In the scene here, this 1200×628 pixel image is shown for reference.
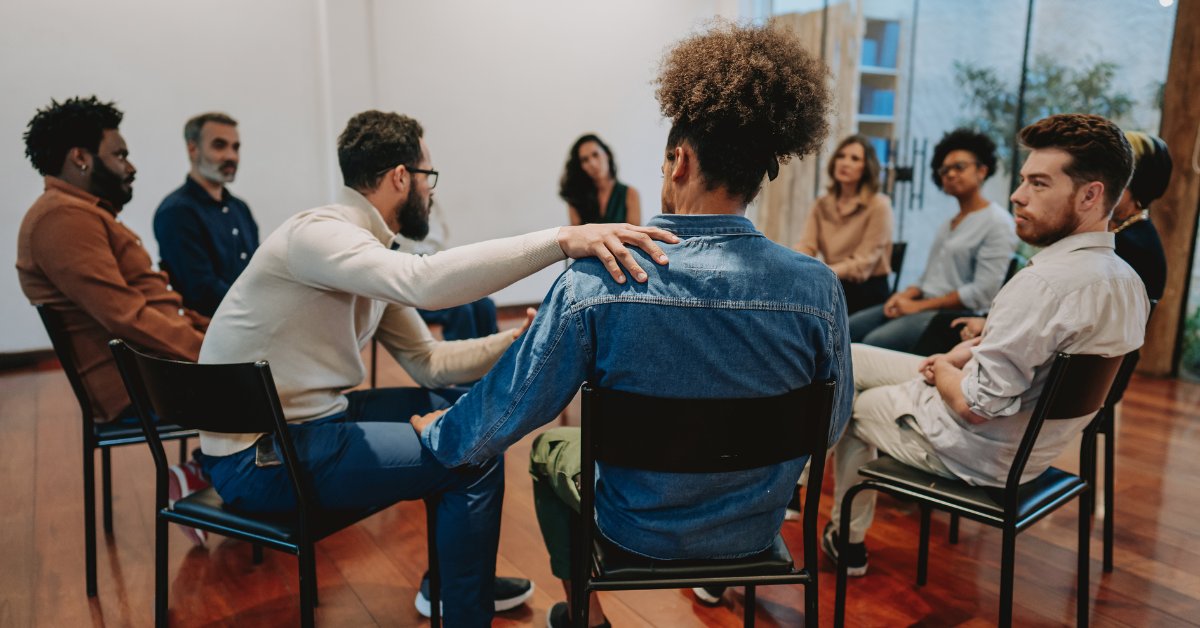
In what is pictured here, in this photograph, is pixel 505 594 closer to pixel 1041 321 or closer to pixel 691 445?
pixel 691 445

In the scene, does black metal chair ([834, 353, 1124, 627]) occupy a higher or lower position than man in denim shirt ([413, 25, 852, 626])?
lower

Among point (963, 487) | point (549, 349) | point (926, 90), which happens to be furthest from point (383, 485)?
point (926, 90)

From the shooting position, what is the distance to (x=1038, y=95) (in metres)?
4.99

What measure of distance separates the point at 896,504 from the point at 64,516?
2.74 metres

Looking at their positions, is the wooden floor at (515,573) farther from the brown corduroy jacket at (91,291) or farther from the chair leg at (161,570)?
the brown corduroy jacket at (91,291)

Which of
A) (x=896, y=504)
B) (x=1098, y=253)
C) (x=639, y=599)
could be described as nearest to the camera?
(x=1098, y=253)

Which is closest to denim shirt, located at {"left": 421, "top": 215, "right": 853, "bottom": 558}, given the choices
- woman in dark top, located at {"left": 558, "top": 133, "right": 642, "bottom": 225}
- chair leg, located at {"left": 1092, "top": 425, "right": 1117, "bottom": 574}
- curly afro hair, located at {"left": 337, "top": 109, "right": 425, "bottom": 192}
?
curly afro hair, located at {"left": 337, "top": 109, "right": 425, "bottom": 192}

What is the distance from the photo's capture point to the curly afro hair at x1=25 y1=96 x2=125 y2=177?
246 centimetres

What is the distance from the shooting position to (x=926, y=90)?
19.0 feet

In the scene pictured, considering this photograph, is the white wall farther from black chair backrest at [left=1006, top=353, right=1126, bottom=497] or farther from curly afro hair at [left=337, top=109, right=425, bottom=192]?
black chair backrest at [left=1006, top=353, right=1126, bottom=497]

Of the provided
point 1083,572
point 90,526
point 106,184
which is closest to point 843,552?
point 1083,572

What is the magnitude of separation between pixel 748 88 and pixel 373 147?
36.5 inches

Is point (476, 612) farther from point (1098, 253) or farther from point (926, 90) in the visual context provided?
point (926, 90)

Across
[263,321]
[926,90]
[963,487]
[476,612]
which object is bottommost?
[476,612]
